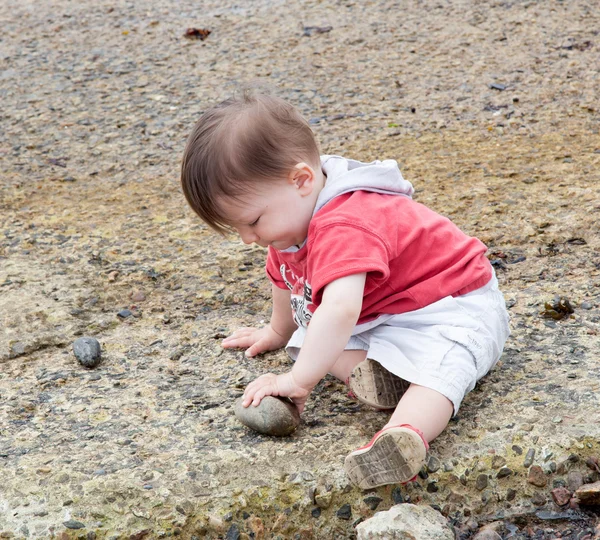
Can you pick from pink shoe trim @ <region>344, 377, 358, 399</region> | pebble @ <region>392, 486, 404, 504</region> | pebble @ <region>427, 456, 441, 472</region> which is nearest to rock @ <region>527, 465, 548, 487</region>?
pebble @ <region>427, 456, 441, 472</region>

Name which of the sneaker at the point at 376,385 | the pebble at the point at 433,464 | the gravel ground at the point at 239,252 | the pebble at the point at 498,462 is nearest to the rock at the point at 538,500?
the gravel ground at the point at 239,252

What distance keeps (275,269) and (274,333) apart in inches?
11.8

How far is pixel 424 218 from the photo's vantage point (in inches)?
105

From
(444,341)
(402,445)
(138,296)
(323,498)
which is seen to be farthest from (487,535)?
(138,296)

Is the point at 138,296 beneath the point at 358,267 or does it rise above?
beneath

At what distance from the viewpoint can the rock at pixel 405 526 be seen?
217cm

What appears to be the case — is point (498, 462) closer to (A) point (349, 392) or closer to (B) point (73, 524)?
(A) point (349, 392)

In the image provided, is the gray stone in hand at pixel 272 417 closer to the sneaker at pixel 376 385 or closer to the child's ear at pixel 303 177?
the sneaker at pixel 376 385

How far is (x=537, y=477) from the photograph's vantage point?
2396 mm

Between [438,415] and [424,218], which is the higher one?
[424,218]

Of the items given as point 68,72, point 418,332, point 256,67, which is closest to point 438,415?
point 418,332

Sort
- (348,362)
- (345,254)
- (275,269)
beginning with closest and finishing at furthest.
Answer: (345,254)
(348,362)
(275,269)

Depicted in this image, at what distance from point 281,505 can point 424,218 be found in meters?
1.07

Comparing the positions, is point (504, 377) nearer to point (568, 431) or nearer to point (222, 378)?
point (568, 431)
